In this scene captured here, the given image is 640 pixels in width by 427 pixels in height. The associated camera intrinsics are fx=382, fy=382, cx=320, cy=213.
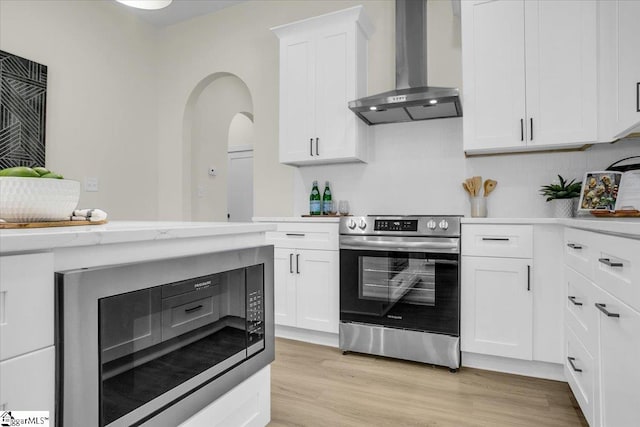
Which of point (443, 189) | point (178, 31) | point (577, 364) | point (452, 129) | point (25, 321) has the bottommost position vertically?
point (577, 364)

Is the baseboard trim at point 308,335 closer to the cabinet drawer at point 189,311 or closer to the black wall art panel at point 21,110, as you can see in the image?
the cabinet drawer at point 189,311

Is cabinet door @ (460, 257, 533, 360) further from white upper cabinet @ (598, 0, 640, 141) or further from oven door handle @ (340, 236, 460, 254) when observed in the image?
white upper cabinet @ (598, 0, 640, 141)

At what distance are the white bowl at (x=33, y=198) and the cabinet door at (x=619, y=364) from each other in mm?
1634

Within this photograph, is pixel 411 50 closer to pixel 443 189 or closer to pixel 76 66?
pixel 443 189

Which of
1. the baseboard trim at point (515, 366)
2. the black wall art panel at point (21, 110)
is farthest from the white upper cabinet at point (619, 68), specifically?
the black wall art panel at point (21, 110)

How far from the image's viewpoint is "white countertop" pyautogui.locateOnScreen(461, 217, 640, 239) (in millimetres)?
1132

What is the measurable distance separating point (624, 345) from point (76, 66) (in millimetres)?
4308

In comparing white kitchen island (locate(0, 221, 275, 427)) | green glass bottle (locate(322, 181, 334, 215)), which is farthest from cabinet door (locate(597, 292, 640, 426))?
green glass bottle (locate(322, 181, 334, 215))

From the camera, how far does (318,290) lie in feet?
9.32

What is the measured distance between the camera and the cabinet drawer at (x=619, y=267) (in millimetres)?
1109

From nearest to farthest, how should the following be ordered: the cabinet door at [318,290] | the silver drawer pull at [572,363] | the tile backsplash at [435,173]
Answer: the silver drawer pull at [572,363] < the tile backsplash at [435,173] < the cabinet door at [318,290]

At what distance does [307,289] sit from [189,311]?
1.78 meters

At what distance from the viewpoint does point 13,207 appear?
3.05 ft

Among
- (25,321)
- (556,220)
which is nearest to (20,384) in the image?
(25,321)
